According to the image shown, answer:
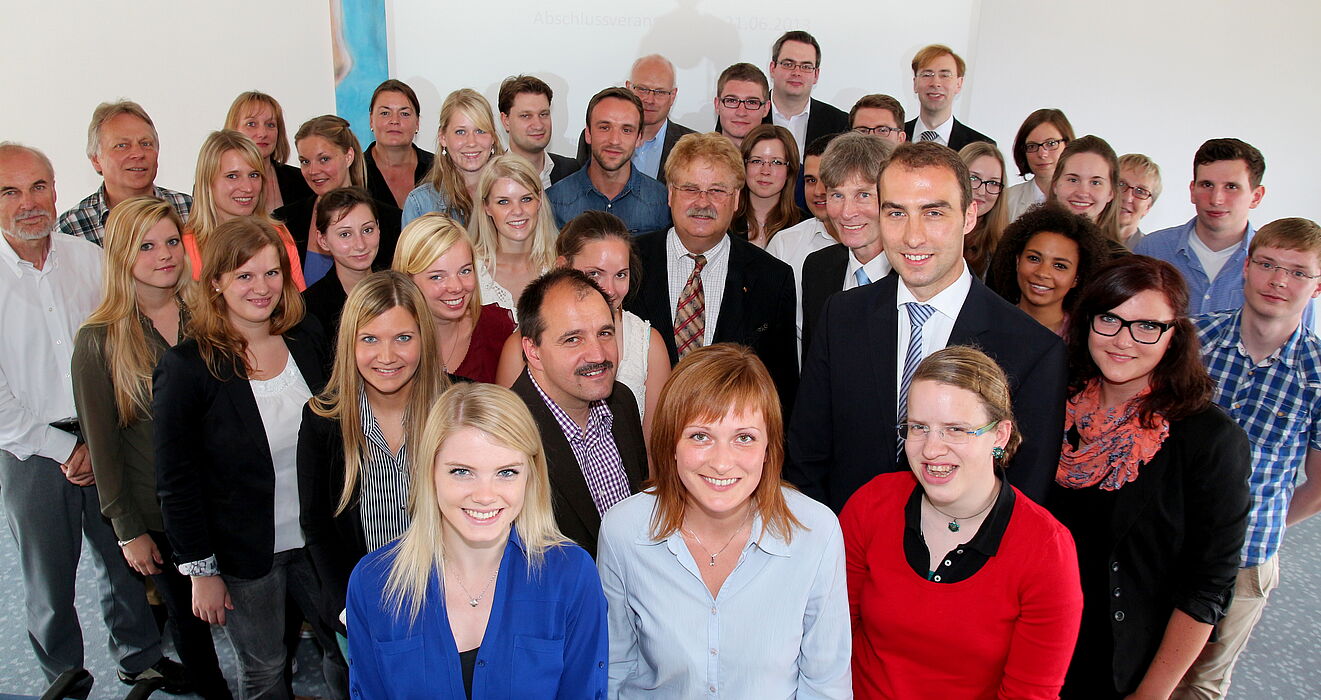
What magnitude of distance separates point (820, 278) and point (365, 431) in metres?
1.64

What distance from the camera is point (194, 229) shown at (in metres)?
3.44

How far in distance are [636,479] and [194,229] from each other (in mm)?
2323

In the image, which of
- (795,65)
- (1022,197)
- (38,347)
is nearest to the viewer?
(38,347)

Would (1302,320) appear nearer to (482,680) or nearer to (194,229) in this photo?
(482,680)

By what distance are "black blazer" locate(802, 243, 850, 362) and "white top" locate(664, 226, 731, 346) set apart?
0.31m

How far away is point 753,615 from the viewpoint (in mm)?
1715

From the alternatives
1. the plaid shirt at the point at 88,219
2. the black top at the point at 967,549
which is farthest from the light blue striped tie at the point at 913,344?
the plaid shirt at the point at 88,219

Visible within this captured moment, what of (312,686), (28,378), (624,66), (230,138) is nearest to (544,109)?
(230,138)

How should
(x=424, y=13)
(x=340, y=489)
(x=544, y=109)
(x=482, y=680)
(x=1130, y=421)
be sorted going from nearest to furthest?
(x=482, y=680) < (x=1130, y=421) < (x=340, y=489) < (x=544, y=109) < (x=424, y=13)

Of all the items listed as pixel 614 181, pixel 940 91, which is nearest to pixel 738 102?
pixel 614 181

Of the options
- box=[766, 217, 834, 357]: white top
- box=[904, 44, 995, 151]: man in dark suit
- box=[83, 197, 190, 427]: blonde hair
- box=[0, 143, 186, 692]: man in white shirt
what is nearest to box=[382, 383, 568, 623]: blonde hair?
box=[83, 197, 190, 427]: blonde hair

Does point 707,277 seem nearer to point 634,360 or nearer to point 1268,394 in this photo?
point 634,360

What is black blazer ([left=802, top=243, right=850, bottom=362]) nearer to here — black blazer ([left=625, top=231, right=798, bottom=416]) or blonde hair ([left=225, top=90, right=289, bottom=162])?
black blazer ([left=625, top=231, right=798, bottom=416])

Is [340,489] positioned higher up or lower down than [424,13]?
lower down
